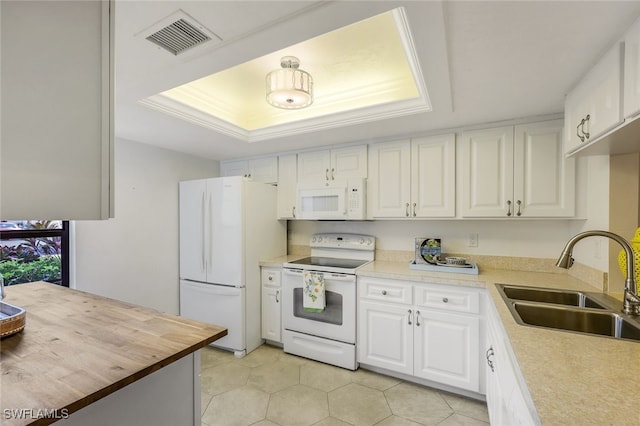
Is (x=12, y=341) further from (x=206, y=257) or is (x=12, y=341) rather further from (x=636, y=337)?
(x=636, y=337)

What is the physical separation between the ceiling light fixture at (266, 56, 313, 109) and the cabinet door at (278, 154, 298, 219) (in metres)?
1.21

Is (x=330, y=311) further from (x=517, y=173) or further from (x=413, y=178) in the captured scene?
(x=517, y=173)

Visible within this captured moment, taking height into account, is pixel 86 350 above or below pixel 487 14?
below

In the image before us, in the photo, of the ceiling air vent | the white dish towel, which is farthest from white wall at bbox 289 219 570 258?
the ceiling air vent

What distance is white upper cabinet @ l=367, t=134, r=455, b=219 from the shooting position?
8.17ft

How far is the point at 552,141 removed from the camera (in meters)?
2.13

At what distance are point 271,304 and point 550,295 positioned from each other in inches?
92.0

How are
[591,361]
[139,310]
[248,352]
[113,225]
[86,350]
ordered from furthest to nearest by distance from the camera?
[248,352], [113,225], [139,310], [86,350], [591,361]

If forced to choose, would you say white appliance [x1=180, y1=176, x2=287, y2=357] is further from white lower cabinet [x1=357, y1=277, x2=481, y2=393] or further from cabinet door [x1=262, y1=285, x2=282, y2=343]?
white lower cabinet [x1=357, y1=277, x2=481, y2=393]

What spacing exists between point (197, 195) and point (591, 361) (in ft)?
10.5

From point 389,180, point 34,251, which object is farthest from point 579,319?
point 34,251

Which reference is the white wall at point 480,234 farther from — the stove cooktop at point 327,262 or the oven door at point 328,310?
the oven door at point 328,310

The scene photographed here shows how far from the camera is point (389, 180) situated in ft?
8.96

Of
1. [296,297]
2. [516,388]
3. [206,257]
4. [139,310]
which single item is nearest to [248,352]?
[296,297]
